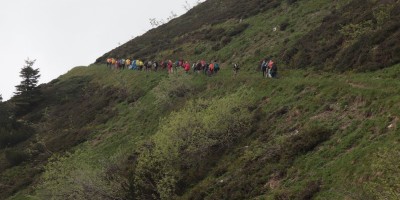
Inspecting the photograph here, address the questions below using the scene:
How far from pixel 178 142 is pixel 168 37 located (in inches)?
1706

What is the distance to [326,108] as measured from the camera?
75.1 ft

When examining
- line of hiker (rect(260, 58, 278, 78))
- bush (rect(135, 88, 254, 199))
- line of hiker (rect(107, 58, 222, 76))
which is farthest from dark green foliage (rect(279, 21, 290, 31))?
bush (rect(135, 88, 254, 199))

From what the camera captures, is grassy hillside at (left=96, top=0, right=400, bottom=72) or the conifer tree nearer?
grassy hillside at (left=96, top=0, right=400, bottom=72)

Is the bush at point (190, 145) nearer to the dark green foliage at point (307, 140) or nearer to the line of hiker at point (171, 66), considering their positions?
the dark green foliage at point (307, 140)

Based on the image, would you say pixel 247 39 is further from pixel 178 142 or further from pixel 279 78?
pixel 178 142

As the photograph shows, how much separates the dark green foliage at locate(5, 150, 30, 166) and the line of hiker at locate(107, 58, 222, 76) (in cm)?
1617

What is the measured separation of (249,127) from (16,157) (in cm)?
2600

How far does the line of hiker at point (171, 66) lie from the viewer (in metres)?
41.7

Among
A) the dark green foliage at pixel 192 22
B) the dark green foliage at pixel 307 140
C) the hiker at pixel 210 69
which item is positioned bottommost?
the dark green foliage at pixel 307 140

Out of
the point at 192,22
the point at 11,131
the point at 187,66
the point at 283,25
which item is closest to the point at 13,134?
the point at 11,131

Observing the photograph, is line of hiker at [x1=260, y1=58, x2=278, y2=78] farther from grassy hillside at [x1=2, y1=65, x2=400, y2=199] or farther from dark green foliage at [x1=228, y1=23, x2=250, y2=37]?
dark green foliage at [x1=228, y1=23, x2=250, y2=37]

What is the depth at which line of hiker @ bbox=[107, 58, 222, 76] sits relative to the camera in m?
41.7

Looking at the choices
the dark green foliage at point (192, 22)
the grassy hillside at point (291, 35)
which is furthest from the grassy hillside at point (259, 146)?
the dark green foliage at point (192, 22)

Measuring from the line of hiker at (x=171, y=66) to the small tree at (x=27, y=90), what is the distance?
35.1 ft
